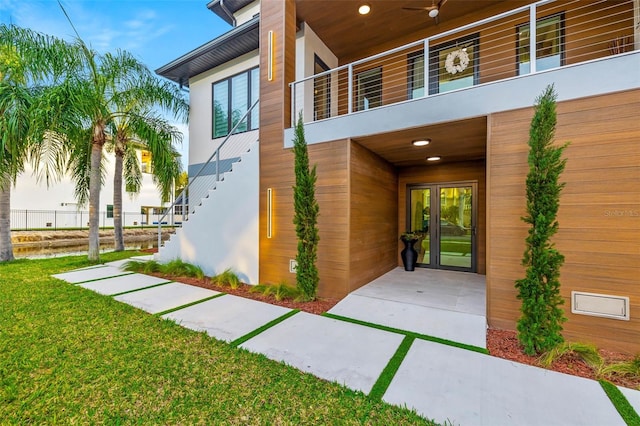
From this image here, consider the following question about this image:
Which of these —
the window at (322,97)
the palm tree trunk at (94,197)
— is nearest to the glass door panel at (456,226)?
the window at (322,97)

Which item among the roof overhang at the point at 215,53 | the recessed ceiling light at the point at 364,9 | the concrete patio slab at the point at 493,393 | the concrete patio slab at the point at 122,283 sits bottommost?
the concrete patio slab at the point at 493,393

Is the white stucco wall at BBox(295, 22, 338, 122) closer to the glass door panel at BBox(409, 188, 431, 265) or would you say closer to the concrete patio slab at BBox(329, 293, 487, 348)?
the glass door panel at BBox(409, 188, 431, 265)

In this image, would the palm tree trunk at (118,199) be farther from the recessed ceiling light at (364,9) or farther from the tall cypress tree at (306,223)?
the recessed ceiling light at (364,9)

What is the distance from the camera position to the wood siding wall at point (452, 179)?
7.00 m

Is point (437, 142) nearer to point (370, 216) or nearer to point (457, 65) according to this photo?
point (370, 216)

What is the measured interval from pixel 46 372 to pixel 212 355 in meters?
1.63

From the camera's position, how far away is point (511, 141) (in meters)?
3.89

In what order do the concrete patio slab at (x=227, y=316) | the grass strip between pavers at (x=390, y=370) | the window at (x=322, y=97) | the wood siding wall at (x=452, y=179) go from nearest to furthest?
the grass strip between pavers at (x=390, y=370) → the concrete patio slab at (x=227, y=316) → the wood siding wall at (x=452, y=179) → the window at (x=322, y=97)

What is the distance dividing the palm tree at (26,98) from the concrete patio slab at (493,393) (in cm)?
936

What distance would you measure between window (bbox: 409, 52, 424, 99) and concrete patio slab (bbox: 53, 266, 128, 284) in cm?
937

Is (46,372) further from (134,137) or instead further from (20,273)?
(134,137)

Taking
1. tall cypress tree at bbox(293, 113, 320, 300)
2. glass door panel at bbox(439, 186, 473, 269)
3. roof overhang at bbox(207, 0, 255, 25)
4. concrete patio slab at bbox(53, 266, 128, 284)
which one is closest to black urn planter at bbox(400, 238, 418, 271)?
glass door panel at bbox(439, 186, 473, 269)

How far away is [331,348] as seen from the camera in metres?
3.45

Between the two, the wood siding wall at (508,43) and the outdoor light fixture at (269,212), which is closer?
the wood siding wall at (508,43)
